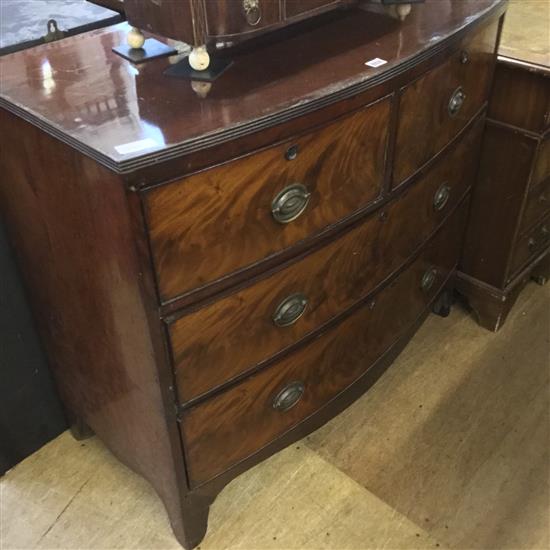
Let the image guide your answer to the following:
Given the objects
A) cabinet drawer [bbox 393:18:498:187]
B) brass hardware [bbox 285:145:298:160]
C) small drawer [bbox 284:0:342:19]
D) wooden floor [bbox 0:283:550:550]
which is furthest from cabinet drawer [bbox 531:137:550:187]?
brass hardware [bbox 285:145:298:160]

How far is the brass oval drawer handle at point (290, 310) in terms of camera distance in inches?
44.5

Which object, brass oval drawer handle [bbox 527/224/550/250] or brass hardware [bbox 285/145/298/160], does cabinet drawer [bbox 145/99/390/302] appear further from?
brass oval drawer handle [bbox 527/224/550/250]

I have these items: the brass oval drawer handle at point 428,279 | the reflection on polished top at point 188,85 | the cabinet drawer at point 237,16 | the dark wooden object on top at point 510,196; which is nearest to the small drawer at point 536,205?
the dark wooden object on top at point 510,196

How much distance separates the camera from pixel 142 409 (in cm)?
116

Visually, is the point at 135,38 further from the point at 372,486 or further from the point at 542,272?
the point at 542,272

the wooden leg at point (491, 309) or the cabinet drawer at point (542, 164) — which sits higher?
the cabinet drawer at point (542, 164)

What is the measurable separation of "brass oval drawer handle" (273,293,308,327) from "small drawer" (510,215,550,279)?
2.74ft

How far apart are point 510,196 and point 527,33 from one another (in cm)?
39

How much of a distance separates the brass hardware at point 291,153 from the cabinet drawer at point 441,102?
0.25 metres

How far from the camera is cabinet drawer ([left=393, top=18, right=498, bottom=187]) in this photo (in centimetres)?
114

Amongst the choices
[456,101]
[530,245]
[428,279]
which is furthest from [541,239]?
[456,101]

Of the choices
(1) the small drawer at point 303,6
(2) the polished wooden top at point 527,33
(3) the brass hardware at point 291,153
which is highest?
(1) the small drawer at point 303,6

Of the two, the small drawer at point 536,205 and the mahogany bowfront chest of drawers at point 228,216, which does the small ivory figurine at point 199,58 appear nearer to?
the mahogany bowfront chest of drawers at point 228,216

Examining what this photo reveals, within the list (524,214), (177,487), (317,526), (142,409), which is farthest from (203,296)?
(524,214)
